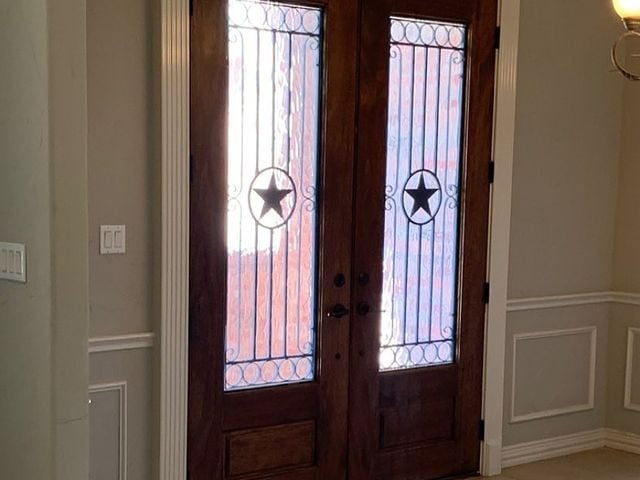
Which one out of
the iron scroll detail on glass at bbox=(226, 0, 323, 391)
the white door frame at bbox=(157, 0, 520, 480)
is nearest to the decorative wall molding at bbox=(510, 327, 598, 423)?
the iron scroll detail on glass at bbox=(226, 0, 323, 391)

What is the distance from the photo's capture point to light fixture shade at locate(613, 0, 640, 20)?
8.36 feet

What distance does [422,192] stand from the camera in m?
4.12

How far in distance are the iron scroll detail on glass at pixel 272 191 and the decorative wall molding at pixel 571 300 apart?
1275 mm

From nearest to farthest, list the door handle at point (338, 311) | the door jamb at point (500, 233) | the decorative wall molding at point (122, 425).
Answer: the decorative wall molding at point (122, 425), the door handle at point (338, 311), the door jamb at point (500, 233)

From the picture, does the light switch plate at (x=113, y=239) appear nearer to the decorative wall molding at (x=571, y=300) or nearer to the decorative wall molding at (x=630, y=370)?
the decorative wall molding at (x=571, y=300)

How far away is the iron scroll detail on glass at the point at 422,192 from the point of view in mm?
4023

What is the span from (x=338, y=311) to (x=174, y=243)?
2.84 ft

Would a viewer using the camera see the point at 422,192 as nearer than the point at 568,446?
Yes

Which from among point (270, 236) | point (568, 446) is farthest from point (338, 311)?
point (568, 446)

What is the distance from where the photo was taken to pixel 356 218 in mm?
3910

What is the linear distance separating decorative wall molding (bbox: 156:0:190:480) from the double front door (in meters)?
0.05

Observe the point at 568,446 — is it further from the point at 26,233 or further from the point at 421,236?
the point at 26,233

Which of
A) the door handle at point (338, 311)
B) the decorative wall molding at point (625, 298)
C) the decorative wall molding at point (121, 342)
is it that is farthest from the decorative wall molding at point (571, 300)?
the decorative wall molding at point (121, 342)

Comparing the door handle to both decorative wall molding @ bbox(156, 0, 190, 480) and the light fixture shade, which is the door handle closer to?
decorative wall molding @ bbox(156, 0, 190, 480)
